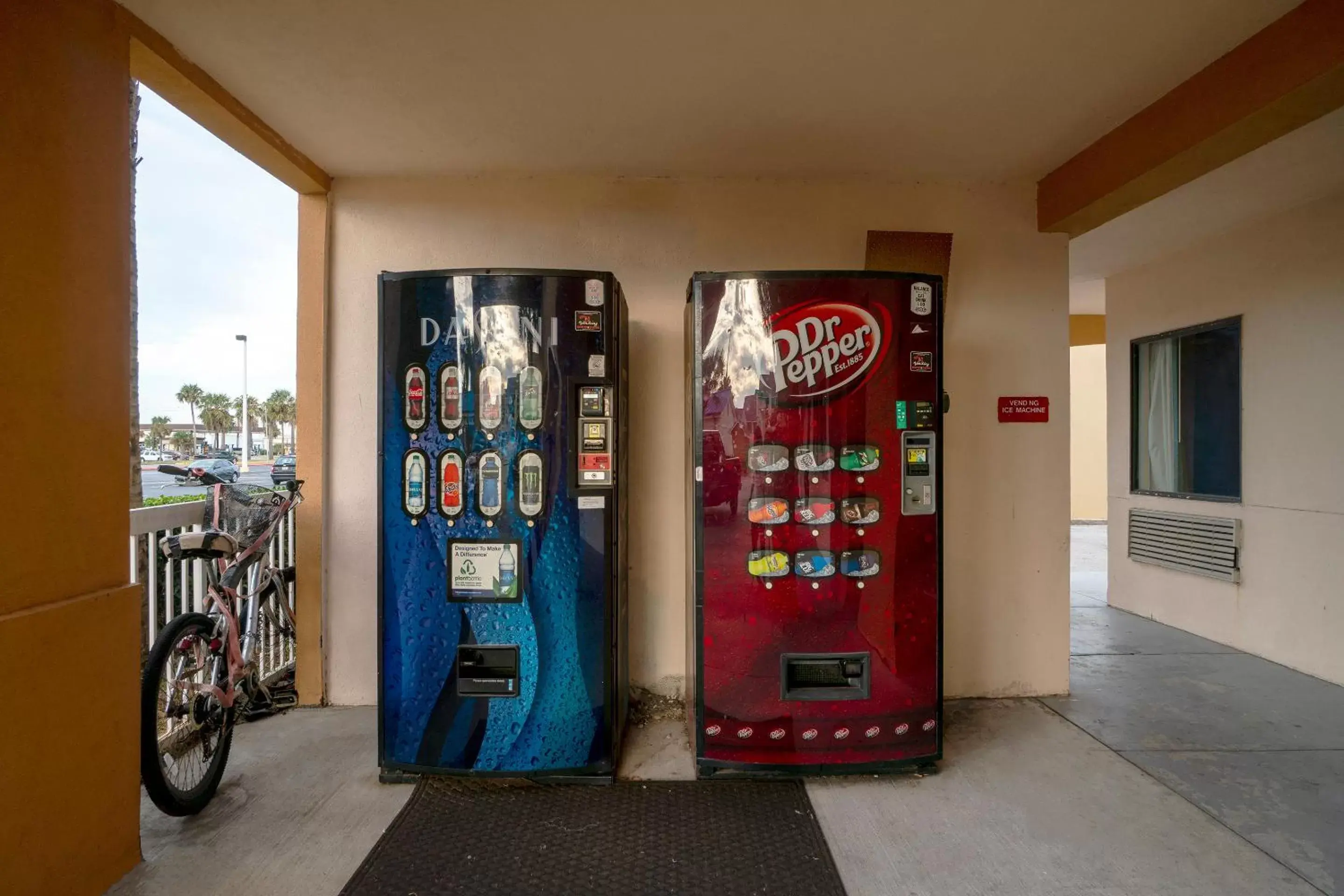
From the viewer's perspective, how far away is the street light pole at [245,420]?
11.1m

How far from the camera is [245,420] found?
12.4 m

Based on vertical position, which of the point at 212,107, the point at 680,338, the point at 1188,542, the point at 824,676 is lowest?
the point at 824,676

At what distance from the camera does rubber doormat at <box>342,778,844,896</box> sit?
5.92 feet

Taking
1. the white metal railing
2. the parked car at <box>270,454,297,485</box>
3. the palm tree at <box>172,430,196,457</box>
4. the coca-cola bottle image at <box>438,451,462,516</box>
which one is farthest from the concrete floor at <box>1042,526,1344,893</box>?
the palm tree at <box>172,430,196,457</box>

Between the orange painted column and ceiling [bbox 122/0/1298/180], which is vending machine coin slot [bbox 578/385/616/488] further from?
the orange painted column

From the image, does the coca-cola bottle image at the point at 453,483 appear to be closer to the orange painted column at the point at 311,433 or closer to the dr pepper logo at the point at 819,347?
Result: the orange painted column at the point at 311,433

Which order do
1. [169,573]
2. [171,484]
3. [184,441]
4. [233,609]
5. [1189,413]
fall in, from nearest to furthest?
1. [233,609]
2. [169,573]
3. [171,484]
4. [1189,413]
5. [184,441]

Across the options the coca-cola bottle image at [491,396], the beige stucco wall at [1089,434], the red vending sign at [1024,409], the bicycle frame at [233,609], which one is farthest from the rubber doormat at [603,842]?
the beige stucco wall at [1089,434]

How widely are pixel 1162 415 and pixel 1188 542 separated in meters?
0.98

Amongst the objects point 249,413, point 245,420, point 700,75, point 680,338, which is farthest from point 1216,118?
point 249,413

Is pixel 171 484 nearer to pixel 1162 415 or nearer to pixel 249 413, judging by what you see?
pixel 1162 415

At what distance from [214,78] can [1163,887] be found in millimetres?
4218

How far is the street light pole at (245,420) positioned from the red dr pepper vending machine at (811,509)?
10.6 meters

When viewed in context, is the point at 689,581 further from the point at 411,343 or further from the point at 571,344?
the point at 411,343
